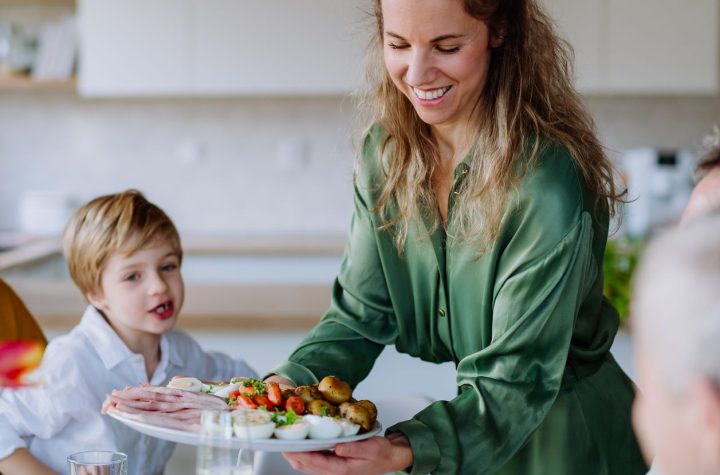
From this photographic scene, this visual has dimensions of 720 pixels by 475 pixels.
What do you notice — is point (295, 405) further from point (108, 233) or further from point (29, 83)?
point (29, 83)

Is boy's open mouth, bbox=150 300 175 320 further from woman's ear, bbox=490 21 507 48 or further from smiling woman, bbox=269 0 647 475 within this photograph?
woman's ear, bbox=490 21 507 48

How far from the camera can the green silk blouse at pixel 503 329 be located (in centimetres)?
155

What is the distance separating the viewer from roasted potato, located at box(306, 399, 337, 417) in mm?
Result: 1476

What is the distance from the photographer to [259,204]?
5.29m

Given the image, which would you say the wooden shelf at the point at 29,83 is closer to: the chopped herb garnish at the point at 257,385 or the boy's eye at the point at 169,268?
the boy's eye at the point at 169,268

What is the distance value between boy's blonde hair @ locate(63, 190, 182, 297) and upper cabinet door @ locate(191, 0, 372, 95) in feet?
8.66

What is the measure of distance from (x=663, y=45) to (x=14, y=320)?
3.47 meters

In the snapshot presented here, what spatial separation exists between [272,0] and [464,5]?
3306mm

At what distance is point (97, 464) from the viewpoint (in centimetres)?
143

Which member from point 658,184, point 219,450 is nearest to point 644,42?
point 658,184

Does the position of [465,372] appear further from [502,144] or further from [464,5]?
[464,5]

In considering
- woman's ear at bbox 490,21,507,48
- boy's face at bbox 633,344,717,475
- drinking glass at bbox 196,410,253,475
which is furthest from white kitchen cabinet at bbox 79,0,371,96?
boy's face at bbox 633,344,717,475

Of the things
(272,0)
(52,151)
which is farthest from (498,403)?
(52,151)

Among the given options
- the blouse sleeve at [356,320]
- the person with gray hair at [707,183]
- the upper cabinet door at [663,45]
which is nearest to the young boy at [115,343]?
the blouse sleeve at [356,320]
